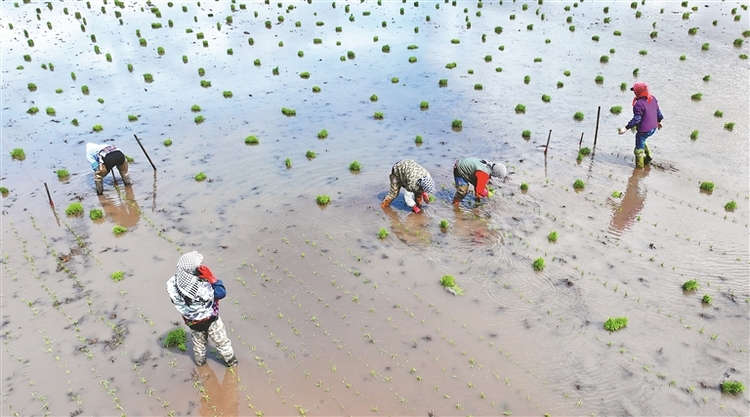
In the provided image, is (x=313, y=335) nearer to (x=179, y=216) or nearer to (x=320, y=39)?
(x=179, y=216)

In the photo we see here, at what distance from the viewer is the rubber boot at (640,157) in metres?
14.1

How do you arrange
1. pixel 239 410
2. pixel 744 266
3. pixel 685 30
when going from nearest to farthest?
1. pixel 239 410
2. pixel 744 266
3. pixel 685 30

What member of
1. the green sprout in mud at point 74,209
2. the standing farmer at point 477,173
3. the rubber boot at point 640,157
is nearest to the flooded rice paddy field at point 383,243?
the green sprout in mud at point 74,209

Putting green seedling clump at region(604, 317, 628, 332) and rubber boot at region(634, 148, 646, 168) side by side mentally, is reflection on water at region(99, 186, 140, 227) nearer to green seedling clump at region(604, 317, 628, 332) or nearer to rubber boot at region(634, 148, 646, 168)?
green seedling clump at region(604, 317, 628, 332)

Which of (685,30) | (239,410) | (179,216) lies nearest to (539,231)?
(239,410)

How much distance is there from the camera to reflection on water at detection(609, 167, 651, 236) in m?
12.0

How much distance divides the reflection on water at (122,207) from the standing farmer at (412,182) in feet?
24.3

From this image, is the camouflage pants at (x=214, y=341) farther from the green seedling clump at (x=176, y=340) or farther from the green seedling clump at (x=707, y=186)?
the green seedling clump at (x=707, y=186)

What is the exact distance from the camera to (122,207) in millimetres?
13789

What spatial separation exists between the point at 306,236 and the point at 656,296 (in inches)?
320

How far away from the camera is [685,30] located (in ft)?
92.6

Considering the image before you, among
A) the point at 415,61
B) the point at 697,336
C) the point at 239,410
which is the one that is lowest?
the point at 239,410

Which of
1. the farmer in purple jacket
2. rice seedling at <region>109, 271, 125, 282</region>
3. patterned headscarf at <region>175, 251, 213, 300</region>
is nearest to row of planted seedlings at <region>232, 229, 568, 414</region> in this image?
patterned headscarf at <region>175, 251, 213, 300</region>

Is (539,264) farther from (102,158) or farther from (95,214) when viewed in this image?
(102,158)
